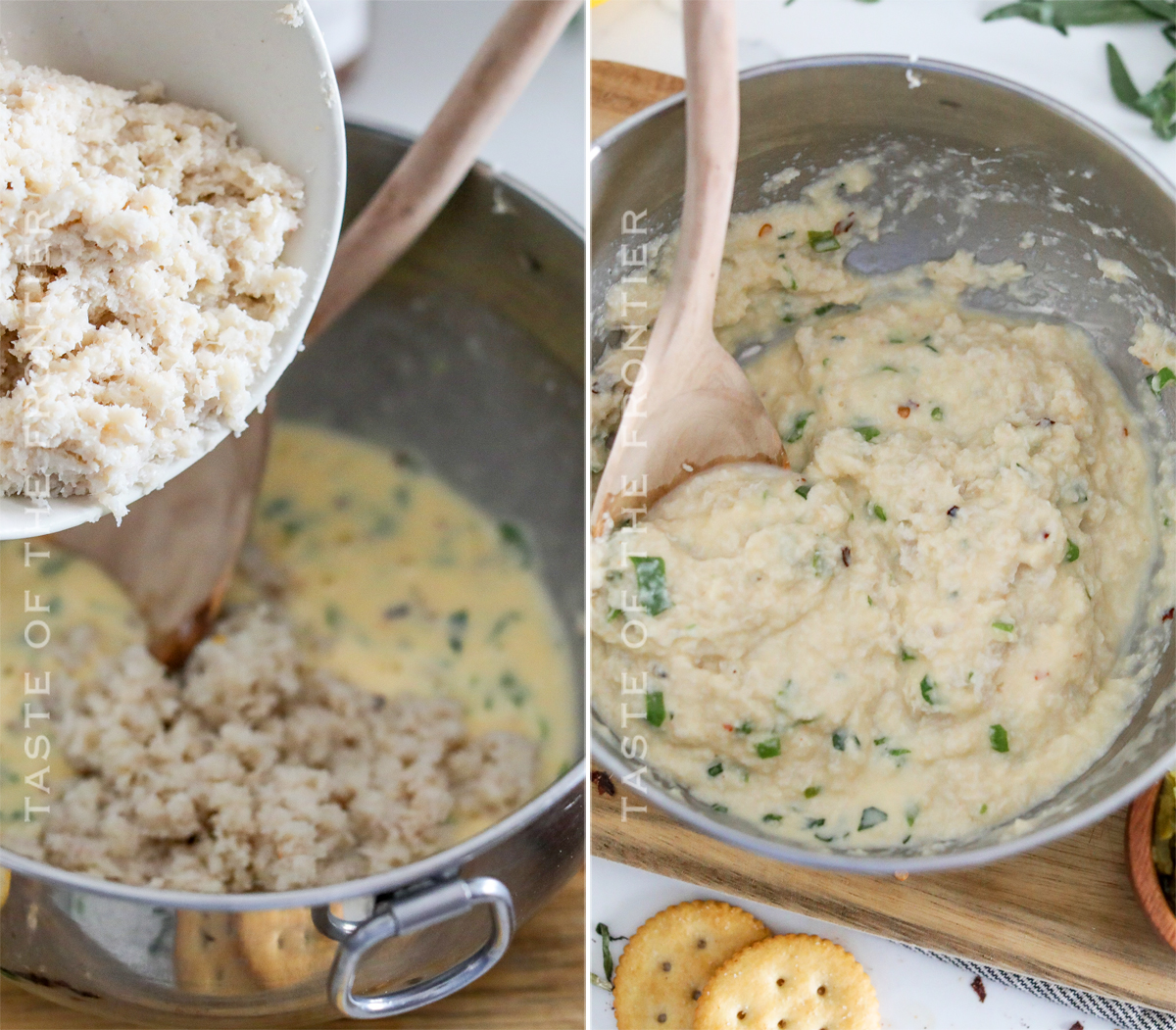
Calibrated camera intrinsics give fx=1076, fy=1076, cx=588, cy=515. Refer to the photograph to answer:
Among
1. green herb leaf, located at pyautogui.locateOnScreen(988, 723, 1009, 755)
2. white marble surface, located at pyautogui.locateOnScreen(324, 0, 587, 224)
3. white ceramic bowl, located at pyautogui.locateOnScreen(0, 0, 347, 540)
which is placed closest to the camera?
white ceramic bowl, located at pyautogui.locateOnScreen(0, 0, 347, 540)

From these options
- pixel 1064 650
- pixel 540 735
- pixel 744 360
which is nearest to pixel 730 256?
pixel 744 360

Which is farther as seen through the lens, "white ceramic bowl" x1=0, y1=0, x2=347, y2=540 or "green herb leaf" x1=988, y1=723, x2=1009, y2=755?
"green herb leaf" x1=988, y1=723, x2=1009, y2=755

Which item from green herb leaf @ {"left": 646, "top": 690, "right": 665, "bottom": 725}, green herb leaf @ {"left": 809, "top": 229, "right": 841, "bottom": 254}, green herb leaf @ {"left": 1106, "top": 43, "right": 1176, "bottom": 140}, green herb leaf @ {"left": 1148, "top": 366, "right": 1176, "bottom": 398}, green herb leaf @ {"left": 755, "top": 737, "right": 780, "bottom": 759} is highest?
green herb leaf @ {"left": 1106, "top": 43, "right": 1176, "bottom": 140}

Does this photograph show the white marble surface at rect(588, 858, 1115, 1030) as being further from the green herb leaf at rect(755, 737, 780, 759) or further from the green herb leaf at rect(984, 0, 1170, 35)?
the green herb leaf at rect(984, 0, 1170, 35)

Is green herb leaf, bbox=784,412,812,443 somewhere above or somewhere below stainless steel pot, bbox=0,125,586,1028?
above

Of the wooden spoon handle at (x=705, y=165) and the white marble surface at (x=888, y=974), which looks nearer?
the wooden spoon handle at (x=705, y=165)

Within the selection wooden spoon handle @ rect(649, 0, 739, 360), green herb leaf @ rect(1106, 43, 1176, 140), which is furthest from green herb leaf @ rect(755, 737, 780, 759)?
green herb leaf @ rect(1106, 43, 1176, 140)

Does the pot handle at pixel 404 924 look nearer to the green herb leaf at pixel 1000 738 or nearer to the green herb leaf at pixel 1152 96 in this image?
the green herb leaf at pixel 1000 738

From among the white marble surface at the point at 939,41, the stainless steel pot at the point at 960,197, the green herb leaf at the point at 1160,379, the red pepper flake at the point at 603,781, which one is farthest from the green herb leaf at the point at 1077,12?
the red pepper flake at the point at 603,781
